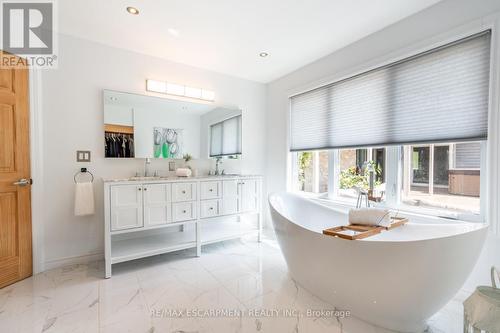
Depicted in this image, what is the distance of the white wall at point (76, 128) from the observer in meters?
2.35

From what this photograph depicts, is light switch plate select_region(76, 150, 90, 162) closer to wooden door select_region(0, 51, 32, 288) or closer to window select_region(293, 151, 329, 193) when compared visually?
wooden door select_region(0, 51, 32, 288)

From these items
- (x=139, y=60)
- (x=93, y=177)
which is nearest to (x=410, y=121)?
(x=139, y=60)

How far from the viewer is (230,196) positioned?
3.05 m

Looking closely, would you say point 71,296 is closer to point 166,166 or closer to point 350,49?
point 166,166

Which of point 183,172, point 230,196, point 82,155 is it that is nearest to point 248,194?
point 230,196

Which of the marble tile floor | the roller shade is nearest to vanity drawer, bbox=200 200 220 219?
the marble tile floor

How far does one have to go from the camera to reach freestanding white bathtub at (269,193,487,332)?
1312mm

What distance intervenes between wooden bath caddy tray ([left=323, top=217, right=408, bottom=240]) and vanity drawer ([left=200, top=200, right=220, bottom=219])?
1567 mm

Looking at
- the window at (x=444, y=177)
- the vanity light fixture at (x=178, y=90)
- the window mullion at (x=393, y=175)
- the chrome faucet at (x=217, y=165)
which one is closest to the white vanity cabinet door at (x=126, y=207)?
the chrome faucet at (x=217, y=165)

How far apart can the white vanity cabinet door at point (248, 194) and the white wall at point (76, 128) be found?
122 cm

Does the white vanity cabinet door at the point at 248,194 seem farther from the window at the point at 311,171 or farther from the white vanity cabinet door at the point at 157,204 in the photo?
the white vanity cabinet door at the point at 157,204

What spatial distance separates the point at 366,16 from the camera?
214 centimetres

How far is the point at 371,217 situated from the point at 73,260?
10.1 feet

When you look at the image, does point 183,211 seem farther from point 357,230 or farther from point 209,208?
point 357,230
